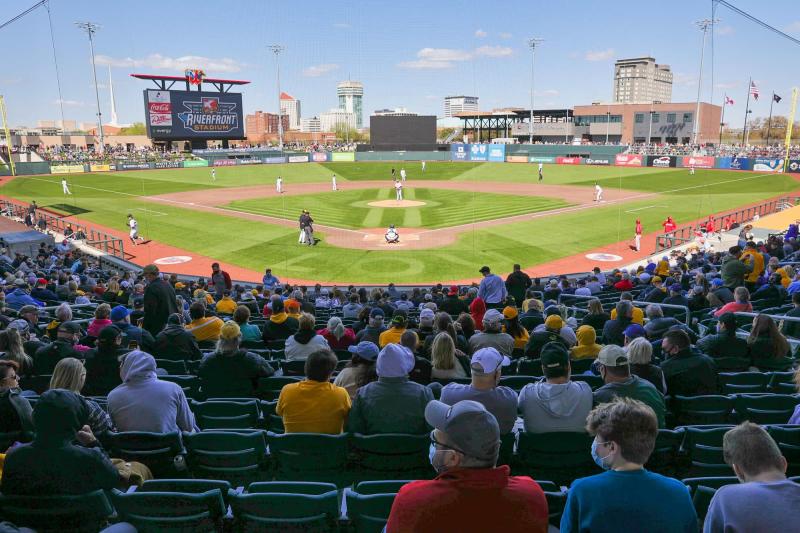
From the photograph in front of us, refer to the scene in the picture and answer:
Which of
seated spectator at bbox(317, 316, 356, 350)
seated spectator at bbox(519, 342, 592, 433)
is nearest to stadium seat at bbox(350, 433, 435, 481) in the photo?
seated spectator at bbox(519, 342, 592, 433)

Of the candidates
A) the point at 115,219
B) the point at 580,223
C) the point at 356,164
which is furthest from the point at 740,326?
the point at 356,164

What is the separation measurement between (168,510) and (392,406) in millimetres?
1947

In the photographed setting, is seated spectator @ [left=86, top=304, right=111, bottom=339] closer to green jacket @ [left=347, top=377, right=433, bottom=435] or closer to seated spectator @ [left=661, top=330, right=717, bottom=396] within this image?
green jacket @ [left=347, top=377, right=433, bottom=435]

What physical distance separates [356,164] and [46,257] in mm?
59246

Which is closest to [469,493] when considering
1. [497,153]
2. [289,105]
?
[497,153]

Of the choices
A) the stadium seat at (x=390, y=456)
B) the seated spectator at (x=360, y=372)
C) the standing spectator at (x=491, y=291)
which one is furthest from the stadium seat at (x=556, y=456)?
the standing spectator at (x=491, y=291)

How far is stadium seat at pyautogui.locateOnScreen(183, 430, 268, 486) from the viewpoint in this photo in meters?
4.96

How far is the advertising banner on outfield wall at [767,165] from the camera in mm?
57438

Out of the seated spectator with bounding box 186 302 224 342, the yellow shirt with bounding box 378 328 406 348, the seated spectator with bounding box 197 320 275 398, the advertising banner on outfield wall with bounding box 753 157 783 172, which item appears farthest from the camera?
the advertising banner on outfield wall with bounding box 753 157 783 172

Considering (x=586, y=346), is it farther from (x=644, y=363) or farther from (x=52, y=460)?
(x=52, y=460)

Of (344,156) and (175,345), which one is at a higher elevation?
(344,156)

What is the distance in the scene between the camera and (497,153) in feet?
270

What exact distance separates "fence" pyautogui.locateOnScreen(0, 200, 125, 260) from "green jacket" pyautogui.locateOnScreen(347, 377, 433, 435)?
23861 millimetres

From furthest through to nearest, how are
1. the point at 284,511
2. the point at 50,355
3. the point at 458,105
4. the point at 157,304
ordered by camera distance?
the point at 458,105, the point at 157,304, the point at 50,355, the point at 284,511
